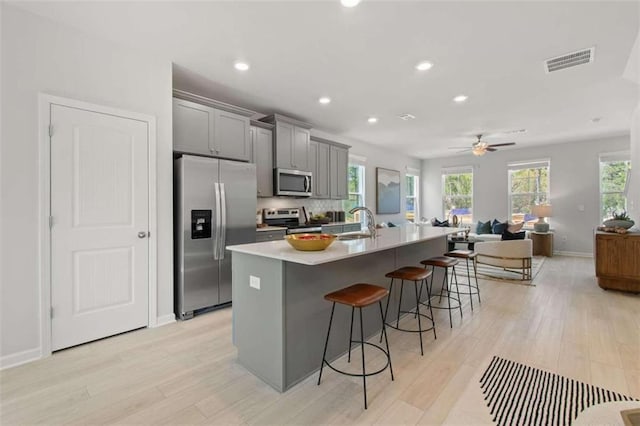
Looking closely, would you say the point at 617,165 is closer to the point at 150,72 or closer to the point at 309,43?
the point at 309,43

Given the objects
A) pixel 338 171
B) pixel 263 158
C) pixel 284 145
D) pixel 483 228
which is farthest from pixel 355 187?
pixel 483 228

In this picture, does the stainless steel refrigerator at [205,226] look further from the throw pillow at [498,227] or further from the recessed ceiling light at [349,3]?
the throw pillow at [498,227]

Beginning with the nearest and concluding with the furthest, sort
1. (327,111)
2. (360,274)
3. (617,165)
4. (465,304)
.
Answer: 1. (360,274)
2. (465,304)
3. (327,111)
4. (617,165)

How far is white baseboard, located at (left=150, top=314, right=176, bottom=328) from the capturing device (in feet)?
10.1

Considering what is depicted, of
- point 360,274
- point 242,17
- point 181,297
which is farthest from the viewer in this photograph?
point 181,297

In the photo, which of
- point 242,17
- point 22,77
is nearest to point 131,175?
point 22,77

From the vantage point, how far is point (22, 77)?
7.68 feet

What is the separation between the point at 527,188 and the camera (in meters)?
7.82

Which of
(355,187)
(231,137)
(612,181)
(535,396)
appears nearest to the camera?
(535,396)

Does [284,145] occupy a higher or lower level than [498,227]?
higher

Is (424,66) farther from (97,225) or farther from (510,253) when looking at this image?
(97,225)

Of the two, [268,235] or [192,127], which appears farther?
[268,235]

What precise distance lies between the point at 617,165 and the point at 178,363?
9229 mm

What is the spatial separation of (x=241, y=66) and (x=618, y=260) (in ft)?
18.3
